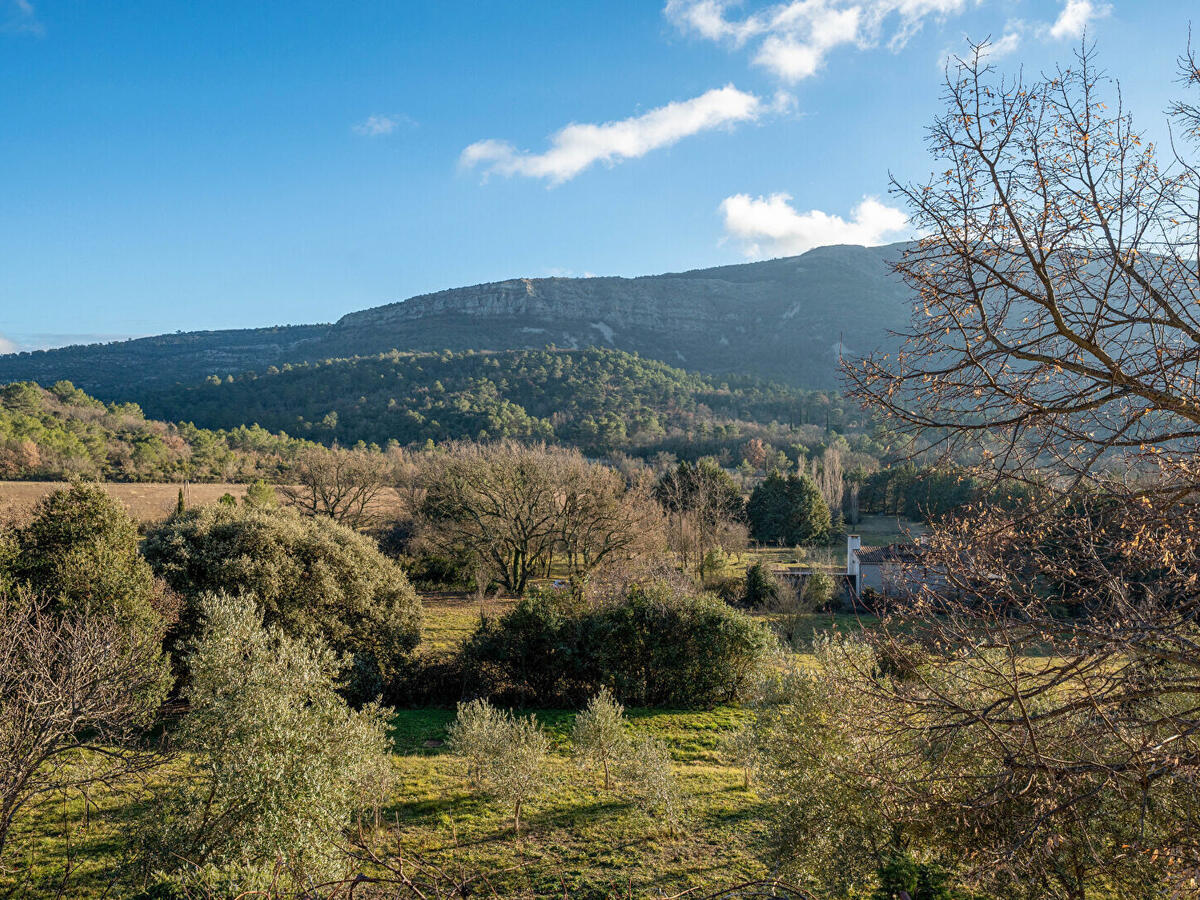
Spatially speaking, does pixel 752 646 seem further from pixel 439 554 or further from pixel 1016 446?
pixel 439 554

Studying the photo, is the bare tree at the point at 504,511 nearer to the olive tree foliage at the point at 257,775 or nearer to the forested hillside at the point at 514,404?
the olive tree foliage at the point at 257,775

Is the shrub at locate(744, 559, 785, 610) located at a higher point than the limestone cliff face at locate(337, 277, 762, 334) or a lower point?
lower

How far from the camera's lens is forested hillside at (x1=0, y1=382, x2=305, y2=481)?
38.0 meters

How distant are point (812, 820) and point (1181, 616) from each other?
5488mm

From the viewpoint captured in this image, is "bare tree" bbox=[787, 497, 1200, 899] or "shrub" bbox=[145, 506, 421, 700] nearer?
"bare tree" bbox=[787, 497, 1200, 899]

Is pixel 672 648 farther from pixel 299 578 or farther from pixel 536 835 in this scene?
pixel 299 578

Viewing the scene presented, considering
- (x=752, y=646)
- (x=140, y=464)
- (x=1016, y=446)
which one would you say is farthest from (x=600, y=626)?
(x=140, y=464)

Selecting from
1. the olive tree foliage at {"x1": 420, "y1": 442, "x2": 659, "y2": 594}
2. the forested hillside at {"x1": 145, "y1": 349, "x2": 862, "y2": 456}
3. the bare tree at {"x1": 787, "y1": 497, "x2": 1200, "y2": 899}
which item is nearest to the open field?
the bare tree at {"x1": 787, "y1": 497, "x2": 1200, "y2": 899}

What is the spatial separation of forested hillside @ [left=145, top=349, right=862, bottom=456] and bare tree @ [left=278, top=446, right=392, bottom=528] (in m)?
20.0

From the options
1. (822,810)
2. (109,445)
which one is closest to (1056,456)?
(822,810)

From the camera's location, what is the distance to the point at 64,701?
8.50 metres

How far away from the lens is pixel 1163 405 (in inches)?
141

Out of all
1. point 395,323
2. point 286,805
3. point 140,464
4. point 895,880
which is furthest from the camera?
point 395,323

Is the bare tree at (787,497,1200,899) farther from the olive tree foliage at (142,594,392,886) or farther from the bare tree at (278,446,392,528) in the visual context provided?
the bare tree at (278,446,392,528)
